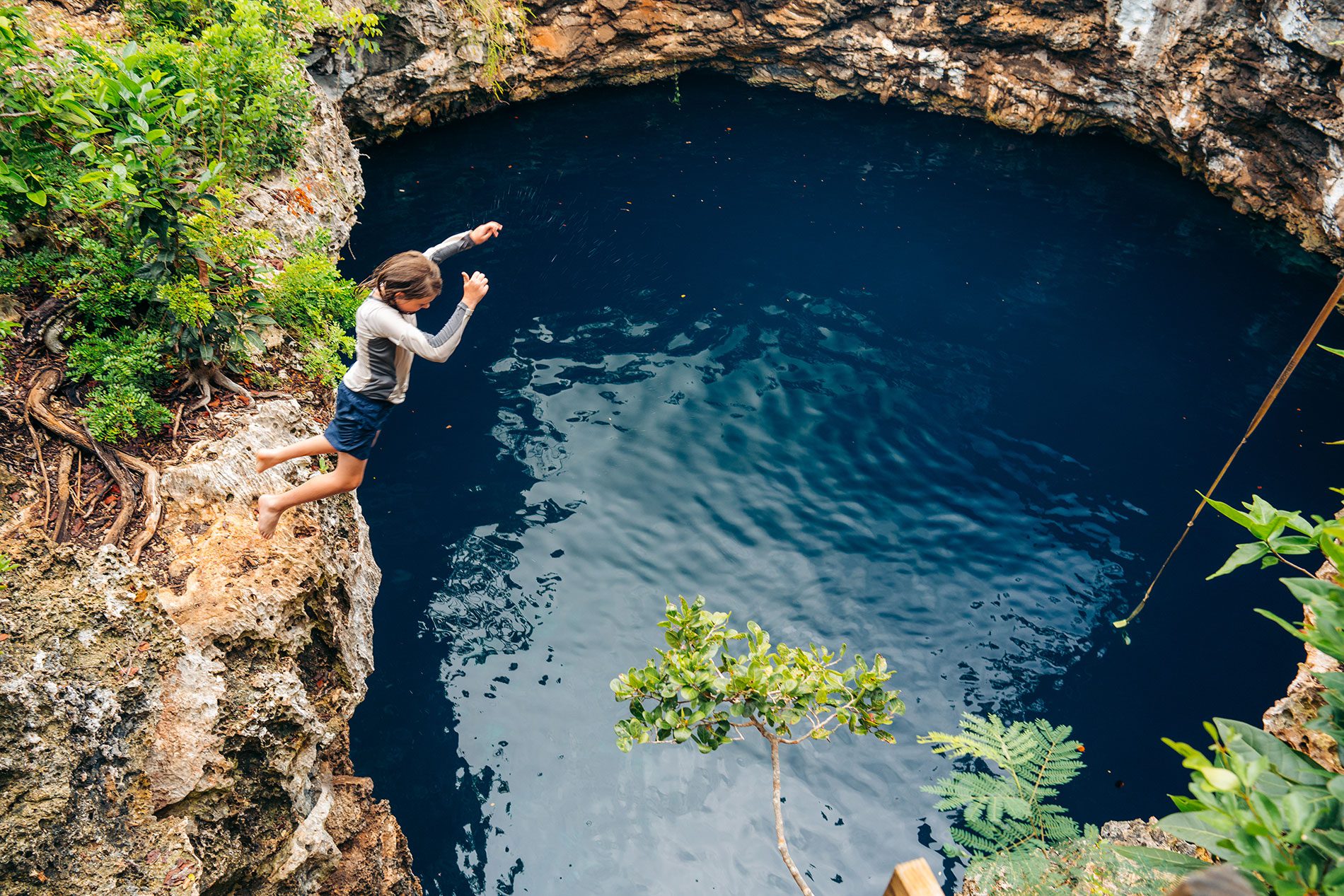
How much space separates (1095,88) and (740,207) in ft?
23.3

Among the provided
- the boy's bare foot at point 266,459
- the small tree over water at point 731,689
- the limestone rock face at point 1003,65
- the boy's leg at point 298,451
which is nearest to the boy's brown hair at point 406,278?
the boy's leg at point 298,451

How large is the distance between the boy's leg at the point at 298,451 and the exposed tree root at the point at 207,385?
2.44ft

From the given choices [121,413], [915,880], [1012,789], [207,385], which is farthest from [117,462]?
[1012,789]

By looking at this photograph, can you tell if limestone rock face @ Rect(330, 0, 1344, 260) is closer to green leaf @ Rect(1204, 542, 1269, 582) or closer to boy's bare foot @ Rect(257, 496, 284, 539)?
boy's bare foot @ Rect(257, 496, 284, 539)

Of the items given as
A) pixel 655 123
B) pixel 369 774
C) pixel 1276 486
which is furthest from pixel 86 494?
pixel 655 123

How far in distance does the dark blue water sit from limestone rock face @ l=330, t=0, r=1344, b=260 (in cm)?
91

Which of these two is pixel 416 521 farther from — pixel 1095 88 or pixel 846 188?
pixel 1095 88

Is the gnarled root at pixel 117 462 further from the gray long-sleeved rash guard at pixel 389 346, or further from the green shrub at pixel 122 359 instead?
the gray long-sleeved rash guard at pixel 389 346

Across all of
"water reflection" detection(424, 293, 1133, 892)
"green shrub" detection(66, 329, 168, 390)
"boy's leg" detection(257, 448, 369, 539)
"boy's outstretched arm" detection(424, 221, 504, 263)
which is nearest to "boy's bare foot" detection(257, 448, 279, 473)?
"boy's leg" detection(257, 448, 369, 539)

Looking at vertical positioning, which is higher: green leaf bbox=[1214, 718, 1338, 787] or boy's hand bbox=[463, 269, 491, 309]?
green leaf bbox=[1214, 718, 1338, 787]

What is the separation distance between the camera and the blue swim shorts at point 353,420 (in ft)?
14.5

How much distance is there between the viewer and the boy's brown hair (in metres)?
4.11

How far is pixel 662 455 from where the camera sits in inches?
328

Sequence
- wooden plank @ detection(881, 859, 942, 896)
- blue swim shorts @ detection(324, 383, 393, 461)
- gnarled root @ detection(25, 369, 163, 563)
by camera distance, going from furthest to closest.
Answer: blue swim shorts @ detection(324, 383, 393, 461) → gnarled root @ detection(25, 369, 163, 563) → wooden plank @ detection(881, 859, 942, 896)
